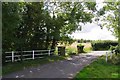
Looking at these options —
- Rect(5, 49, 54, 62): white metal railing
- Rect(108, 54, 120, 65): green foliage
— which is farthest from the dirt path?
Rect(108, 54, 120, 65): green foliage

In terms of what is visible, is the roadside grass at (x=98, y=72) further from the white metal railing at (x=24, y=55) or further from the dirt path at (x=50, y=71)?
the white metal railing at (x=24, y=55)

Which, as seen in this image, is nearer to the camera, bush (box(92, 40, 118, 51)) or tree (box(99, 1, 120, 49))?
tree (box(99, 1, 120, 49))

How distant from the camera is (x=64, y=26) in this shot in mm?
30219

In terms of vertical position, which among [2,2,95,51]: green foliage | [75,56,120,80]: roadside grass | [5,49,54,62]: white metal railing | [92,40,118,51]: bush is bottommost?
[75,56,120,80]: roadside grass

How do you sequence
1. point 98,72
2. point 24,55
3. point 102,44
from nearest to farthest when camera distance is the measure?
point 98,72, point 24,55, point 102,44

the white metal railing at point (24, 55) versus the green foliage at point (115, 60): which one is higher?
the white metal railing at point (24, 55)

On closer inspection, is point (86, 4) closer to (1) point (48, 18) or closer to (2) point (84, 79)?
(1) point (48, 18)

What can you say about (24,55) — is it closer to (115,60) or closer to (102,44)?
(115,60)

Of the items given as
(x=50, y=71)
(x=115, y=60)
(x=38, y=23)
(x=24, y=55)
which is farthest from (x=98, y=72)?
(x=38, y=23)

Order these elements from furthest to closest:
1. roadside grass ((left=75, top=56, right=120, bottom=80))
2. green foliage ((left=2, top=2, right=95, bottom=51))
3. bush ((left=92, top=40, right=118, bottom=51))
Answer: bush ((left=92, top=40, right=118, bottom=51)), green foliage ((left=2, top=2, right=95, bottom=51)), roadside grass ((left=75, top=56, right=120, bottom=80))

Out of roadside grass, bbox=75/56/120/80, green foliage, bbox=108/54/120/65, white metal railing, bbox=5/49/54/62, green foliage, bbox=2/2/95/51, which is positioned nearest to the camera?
roadside grass, bbox=75/56/120/80

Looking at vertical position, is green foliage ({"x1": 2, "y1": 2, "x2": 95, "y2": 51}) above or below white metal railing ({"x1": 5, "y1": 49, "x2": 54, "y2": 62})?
above

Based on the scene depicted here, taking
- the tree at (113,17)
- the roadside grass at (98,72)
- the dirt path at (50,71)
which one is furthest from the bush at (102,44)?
the roadside grass at (98,72)

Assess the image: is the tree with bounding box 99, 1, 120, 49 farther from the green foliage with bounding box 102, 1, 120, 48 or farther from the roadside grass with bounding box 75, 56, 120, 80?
the roadside grass with bounding box 75, 56, 120, 80
